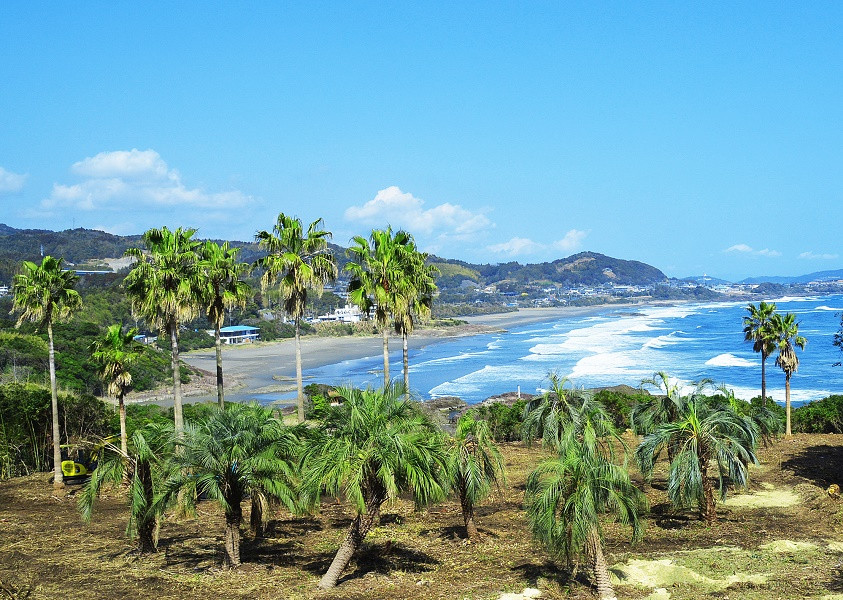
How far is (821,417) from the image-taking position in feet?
107

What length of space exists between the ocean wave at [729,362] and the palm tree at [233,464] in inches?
2688

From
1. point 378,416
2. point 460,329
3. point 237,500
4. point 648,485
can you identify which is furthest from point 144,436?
point 460,329

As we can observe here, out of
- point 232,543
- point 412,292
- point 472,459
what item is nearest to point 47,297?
point 412,292

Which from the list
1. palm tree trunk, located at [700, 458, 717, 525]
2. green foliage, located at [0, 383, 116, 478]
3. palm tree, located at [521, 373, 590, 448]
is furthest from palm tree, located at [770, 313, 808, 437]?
green foliage, located at [0, 383, 116, 478]

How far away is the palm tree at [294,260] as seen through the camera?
23953 millimetres

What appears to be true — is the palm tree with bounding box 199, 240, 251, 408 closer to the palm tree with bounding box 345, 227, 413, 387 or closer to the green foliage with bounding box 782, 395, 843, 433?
the palm tree with bounding box 345, 227, 413, 387

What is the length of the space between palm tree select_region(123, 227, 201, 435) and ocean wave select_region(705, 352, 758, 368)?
6464cm

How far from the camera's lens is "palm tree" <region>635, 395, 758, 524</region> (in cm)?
1722

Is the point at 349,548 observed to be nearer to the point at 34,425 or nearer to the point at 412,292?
the point at 412,292

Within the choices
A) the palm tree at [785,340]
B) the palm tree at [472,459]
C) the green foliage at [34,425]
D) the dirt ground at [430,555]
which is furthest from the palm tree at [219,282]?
the palm tree at [785,340]

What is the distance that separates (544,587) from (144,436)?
358 inches

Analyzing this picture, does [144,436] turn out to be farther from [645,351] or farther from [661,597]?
[645,351]

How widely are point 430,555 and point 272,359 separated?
82.2 m

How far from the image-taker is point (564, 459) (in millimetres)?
13000
